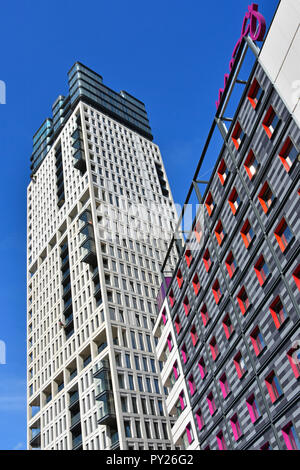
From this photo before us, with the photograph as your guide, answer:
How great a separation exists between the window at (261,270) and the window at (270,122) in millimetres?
7555

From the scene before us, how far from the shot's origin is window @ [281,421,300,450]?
25156 millimetres

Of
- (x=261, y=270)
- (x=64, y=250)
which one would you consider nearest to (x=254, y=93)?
(x=261, y=270)

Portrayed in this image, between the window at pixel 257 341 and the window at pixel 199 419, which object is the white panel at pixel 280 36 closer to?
the window at pixel 257 341

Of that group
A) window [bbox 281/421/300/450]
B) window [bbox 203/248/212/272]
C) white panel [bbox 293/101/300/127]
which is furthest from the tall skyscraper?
white panel [bbox 293/101/300/127]

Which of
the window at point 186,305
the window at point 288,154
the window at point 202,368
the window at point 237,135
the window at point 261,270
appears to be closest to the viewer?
the window at point 288,154

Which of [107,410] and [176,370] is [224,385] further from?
[107,410]

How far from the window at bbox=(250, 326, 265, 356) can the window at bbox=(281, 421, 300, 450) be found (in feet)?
14.8

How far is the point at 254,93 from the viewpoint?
3105cm

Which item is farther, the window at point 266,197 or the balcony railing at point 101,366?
the balcony railing at point 101,366

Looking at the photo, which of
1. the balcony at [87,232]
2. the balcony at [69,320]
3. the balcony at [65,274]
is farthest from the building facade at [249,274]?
the balcony at [65,274]

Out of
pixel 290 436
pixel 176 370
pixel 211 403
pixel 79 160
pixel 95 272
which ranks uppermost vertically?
pixel 79 160

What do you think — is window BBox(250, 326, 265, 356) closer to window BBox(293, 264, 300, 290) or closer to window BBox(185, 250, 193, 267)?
window BBox(293, 264, 300, 290)

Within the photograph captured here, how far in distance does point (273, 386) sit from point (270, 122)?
15764 millimetres

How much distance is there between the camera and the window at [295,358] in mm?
25000
